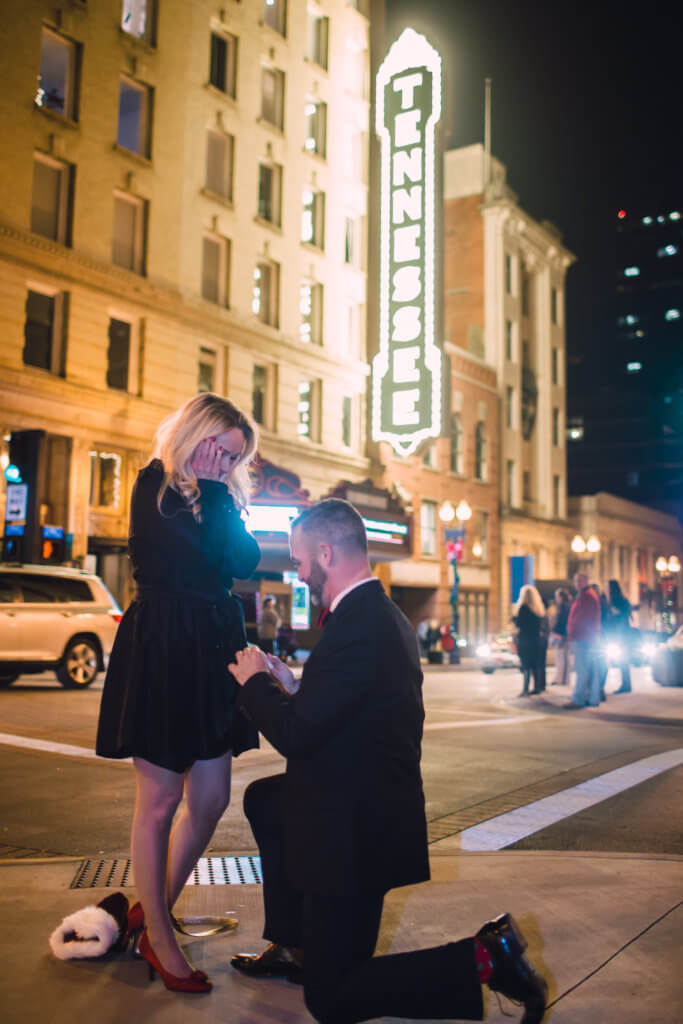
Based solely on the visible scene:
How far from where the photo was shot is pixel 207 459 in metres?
3.46

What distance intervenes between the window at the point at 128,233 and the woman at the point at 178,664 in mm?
24803

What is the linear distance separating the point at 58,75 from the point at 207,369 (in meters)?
8.80

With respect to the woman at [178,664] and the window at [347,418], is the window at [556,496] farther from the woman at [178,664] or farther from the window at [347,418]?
the woman at [178,664]

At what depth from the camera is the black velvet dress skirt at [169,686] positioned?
10.5 ft

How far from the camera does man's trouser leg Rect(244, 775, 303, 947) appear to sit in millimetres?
3182

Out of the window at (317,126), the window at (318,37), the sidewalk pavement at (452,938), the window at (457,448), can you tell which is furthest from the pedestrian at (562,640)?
the window at (457,448)

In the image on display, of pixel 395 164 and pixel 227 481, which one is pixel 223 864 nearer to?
pixel 227 481

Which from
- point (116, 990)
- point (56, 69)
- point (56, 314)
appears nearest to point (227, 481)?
point (116, 990)

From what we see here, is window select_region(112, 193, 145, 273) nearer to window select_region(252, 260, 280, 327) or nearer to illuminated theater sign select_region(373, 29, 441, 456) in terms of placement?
window select_region(252, 260, 280, 327)

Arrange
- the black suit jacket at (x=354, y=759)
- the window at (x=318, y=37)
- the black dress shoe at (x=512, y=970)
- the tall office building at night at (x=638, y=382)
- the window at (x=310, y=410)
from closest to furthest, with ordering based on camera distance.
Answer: the black dress shoe at (x=512, y=970) < the black suit jacket at (x=354, y=759) < the window at (x=310, y=410) < the window at (x=318, y=37) < the tall office building at night at (x=638, y=382)

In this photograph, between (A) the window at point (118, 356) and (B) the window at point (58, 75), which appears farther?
(A) the window at point (118, 356)

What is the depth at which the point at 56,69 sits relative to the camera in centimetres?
2547

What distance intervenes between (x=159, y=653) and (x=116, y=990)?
1083 millimetres

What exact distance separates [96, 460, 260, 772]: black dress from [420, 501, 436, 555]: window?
37.6 metres
